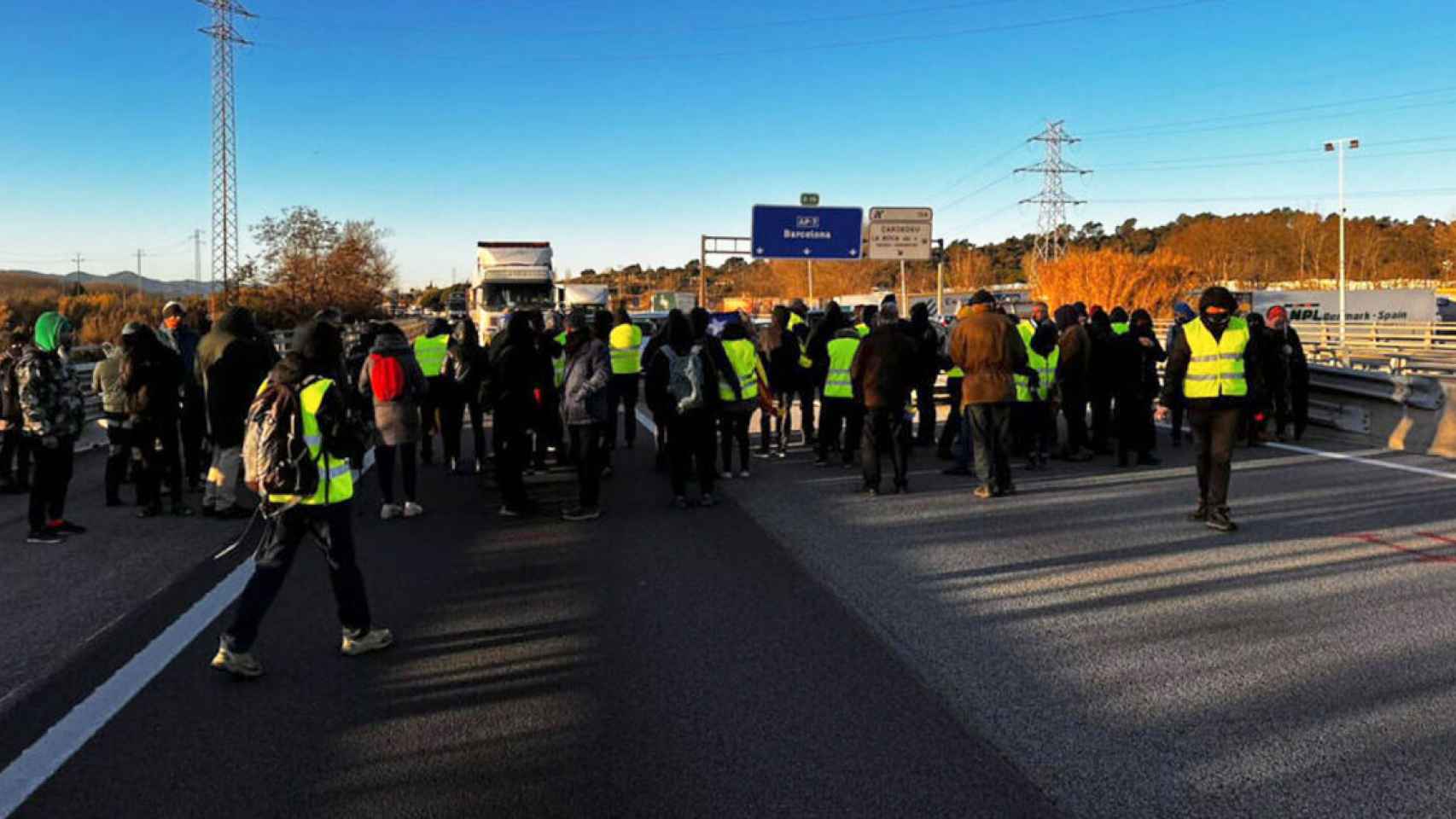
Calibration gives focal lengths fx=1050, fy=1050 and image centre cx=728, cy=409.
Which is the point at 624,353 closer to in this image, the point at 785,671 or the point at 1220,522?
the point at 1220,522

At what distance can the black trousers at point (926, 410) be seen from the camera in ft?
41.4

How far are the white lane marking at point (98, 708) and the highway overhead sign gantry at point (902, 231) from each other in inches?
1090

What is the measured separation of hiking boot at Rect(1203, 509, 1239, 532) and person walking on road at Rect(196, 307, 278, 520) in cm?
799

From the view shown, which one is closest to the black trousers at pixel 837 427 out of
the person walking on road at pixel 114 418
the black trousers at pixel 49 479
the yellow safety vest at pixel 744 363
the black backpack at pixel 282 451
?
the yellow safety vest at pixel 744 363

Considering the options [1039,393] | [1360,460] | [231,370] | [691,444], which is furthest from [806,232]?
[231,370]

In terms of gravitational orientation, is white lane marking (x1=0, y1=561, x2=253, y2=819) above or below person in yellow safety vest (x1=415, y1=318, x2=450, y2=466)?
below

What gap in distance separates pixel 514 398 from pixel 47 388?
3.84 meters

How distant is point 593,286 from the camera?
36.2 meters

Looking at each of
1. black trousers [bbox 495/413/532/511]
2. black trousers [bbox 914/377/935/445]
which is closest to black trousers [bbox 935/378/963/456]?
black trousers [bbox 914/377/935/445]

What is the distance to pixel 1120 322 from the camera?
13.3m

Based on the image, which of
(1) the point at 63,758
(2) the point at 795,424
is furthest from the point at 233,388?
(2) the point at 795,424

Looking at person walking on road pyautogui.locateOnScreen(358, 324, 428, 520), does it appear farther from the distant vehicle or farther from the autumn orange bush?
the autumn orange bush

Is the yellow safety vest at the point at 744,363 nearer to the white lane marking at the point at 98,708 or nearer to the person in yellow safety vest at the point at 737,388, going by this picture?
the person in yellow safety vest at the point at 737,388

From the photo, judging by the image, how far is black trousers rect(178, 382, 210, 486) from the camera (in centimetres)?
1094
